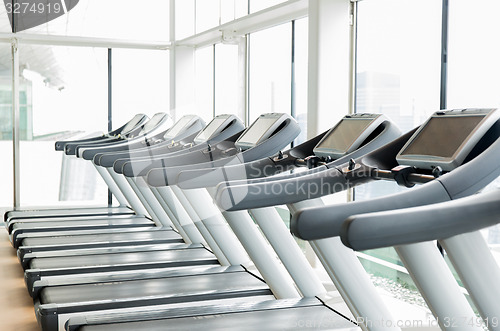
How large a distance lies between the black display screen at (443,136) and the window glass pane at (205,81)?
5466mm

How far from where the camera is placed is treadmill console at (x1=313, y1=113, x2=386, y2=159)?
9.38ft

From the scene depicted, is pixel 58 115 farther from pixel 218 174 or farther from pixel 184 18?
pixel 218 174

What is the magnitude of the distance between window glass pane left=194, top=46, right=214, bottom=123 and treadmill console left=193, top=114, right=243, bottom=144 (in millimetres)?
2995

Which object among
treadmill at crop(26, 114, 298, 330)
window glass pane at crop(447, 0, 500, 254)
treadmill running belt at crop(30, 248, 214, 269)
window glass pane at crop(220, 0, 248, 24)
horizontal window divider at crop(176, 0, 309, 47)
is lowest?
treadmill at crop(26, 114, 298, 330)

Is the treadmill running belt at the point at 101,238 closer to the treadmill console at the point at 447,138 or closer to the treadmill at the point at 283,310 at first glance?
the treadmill at the point at 283,310

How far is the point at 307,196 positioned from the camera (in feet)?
7.39

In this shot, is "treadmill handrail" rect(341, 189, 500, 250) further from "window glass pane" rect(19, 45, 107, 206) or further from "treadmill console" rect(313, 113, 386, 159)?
"window glass pane" rect(19, 45, 107, 206)

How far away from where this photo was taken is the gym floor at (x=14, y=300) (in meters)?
3.70

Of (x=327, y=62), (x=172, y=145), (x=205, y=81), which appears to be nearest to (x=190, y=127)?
(x=172, y=145)

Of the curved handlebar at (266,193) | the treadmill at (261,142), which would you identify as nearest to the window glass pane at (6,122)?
the treadmill at (261,142)

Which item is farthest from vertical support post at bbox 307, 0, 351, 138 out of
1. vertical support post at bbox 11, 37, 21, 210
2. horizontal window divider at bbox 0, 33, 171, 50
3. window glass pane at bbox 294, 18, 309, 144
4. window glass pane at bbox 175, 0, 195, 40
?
vertical support post at bbox 11, 37, 21, 210

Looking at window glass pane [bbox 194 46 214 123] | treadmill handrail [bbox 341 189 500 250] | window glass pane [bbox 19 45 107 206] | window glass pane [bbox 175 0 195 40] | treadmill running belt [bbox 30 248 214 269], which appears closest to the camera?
treadmill handrail [bbox 341 189 500 250]

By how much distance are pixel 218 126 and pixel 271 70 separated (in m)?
1.95

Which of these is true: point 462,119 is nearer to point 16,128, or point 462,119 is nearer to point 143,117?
point 143,117
